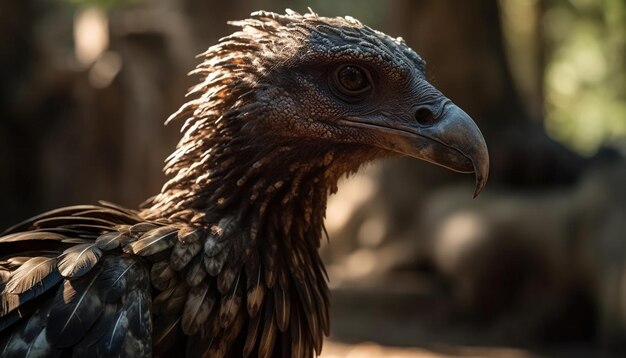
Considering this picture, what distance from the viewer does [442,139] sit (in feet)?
11.6

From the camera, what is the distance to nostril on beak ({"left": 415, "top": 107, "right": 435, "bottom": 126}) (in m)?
3.61

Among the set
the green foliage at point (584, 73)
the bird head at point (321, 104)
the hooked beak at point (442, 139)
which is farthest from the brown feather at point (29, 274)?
the green foliage at point (584, 73)

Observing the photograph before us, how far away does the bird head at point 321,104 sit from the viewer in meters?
3.57

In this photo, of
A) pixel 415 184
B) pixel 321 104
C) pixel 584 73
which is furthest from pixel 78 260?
pixel 584 73

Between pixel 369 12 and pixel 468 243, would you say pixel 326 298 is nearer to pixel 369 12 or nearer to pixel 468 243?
pixel 468 243

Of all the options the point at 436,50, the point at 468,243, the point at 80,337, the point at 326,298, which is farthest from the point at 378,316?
the point at 80,337

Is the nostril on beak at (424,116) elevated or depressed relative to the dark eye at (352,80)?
depressed

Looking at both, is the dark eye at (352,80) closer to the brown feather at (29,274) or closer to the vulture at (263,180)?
the vulture at (263,180)

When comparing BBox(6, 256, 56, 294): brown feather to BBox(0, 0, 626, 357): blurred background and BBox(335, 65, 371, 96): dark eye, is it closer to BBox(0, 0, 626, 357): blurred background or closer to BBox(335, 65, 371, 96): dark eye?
BBox(335, 65, 371, 96): dark eye

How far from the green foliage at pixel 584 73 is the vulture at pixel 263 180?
16713 mm

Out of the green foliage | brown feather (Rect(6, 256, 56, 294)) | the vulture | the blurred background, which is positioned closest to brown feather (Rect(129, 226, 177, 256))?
the vulture

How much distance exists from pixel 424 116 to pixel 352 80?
0.97ft

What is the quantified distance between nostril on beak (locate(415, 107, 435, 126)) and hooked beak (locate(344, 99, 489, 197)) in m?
0.01

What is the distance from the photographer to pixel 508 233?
10398mm
